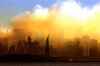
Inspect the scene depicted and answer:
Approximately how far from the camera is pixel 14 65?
6.35 meters

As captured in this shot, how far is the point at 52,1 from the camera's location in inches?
253

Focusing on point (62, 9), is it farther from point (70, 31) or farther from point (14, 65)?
point (14, 65)

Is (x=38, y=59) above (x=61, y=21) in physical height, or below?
below

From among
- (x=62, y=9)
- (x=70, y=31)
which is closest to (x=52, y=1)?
→ (x=62, y=9)

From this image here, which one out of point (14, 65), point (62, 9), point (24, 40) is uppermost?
point (62, 9)

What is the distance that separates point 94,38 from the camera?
6457mm

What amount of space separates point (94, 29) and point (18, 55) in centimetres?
150

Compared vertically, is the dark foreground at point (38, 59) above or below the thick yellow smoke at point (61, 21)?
below

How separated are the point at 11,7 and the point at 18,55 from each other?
90 cm

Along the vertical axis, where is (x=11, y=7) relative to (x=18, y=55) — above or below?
above

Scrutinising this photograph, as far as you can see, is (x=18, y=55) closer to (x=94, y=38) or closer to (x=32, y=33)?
(x=32, y=33)

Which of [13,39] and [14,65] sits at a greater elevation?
[13,39]

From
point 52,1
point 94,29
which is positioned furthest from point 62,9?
point 94,29

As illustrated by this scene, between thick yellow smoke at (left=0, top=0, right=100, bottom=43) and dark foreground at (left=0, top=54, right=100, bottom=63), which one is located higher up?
thick yellow smoke at (left=0, top=0, right=100, bottom=43)
